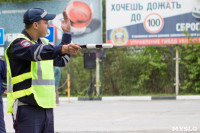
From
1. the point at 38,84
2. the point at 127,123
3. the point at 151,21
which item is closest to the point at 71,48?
the point at 38,84

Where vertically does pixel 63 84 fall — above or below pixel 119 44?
below

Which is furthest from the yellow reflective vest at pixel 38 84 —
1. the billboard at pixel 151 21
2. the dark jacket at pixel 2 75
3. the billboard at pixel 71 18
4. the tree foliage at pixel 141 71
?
the billboard at pixel 71 18

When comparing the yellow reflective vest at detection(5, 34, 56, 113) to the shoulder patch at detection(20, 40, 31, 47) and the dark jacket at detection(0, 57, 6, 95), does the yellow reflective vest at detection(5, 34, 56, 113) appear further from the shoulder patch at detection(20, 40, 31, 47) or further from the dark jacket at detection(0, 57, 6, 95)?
the dark jacket at detection(0, 57, 6, 95)

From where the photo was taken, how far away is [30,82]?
143 inches

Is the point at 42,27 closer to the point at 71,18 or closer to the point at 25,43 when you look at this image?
the point at 25,43

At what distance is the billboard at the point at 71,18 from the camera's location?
2209cm

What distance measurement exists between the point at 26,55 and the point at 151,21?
18.0m

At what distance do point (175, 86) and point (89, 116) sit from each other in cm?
1006

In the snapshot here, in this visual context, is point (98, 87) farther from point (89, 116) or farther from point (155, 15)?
point (89, 116)

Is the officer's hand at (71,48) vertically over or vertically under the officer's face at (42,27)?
under

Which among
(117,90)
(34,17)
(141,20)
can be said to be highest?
(141,20)

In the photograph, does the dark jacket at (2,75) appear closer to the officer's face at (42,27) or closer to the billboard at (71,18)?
the officer's face at (42,27)

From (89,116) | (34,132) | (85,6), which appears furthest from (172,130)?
(85,6)

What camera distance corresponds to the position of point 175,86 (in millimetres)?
20734
